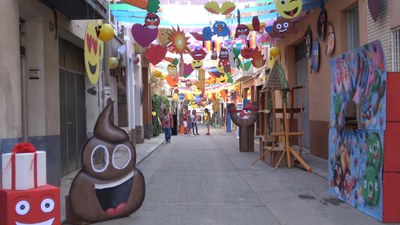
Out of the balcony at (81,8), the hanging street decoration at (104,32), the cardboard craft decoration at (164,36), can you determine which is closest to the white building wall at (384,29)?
the hanging street decoration at (104,32)

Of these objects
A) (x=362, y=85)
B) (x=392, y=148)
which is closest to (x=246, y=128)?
(x=362, y=85)

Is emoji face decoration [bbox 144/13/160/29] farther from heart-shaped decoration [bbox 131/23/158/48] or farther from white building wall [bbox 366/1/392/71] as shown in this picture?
white building wall [bbox 366/1/392/71]

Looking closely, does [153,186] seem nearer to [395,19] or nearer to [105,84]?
[105,84]

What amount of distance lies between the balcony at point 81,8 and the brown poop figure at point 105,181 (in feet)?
11.0

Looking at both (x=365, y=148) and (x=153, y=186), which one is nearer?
(x=365, y=148)

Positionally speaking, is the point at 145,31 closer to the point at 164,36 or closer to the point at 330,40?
the point at 164,36

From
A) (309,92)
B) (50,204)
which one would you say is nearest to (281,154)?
(309,92)

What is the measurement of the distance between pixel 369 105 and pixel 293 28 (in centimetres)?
1003

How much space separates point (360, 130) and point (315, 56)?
7.71 meters

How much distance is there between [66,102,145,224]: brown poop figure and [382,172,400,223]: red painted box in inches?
143

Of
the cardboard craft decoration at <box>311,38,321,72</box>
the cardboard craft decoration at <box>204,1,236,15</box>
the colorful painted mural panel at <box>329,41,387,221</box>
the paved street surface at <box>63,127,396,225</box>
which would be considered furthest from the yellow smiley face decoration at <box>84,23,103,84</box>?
the cardboard craft decoration at <box>311,38,321,72</box>

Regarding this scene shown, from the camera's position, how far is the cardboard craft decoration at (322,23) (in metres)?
13.8

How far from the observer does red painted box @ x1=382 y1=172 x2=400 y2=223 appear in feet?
21.5

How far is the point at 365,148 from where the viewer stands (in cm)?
714
